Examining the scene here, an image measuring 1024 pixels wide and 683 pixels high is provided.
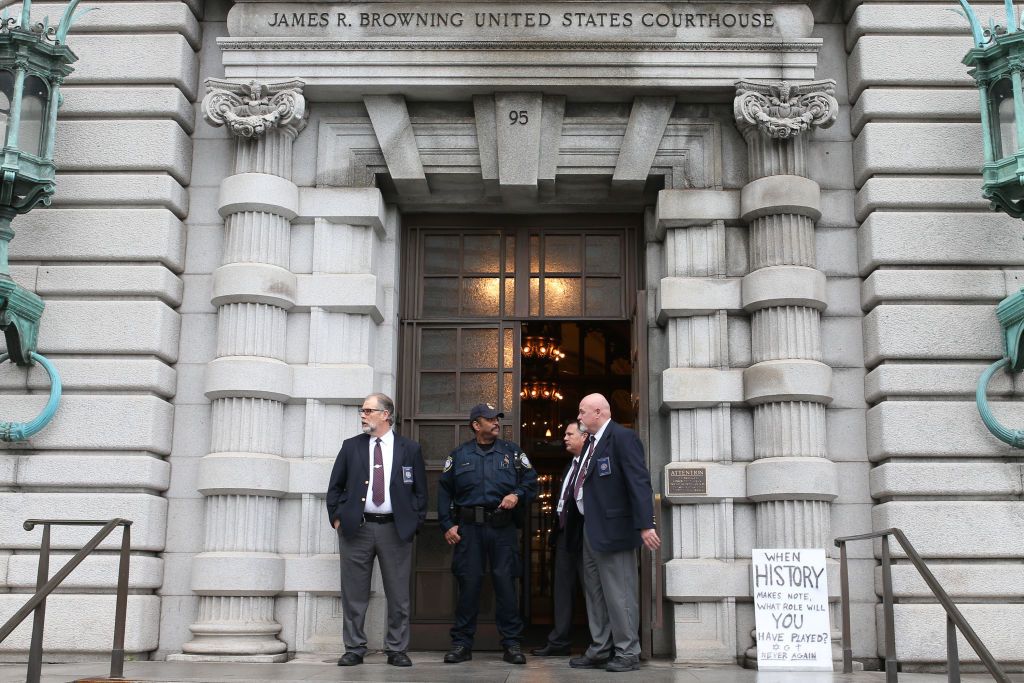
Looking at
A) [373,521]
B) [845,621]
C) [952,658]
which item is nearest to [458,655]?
[373,521]

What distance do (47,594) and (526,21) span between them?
6683 mm

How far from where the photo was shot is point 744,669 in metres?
9.20

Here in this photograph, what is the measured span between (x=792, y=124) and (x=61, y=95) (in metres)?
6.94

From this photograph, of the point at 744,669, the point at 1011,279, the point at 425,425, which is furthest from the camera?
the point at 425,425

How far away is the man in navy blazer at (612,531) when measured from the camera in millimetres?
8758

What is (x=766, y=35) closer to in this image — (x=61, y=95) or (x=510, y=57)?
(x=510, y=57)

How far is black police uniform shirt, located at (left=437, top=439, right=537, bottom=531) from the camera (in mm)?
9891

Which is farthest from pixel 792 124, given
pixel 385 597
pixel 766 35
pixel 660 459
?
pixel 385 597

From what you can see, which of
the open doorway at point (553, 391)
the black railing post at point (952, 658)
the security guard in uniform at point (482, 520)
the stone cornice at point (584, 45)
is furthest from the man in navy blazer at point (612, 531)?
the open doorway at point (553, 391)

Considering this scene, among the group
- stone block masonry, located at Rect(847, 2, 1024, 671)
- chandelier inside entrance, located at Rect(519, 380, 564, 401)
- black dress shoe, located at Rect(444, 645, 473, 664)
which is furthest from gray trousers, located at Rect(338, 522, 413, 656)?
chandelier inside entrance, located at Rect(519, 380, 564, 401)

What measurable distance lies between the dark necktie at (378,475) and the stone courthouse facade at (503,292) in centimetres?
81

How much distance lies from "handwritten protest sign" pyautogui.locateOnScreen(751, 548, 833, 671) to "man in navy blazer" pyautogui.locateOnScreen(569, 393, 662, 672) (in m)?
0.94

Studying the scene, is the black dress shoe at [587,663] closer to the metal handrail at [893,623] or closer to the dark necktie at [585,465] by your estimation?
the dark necktie at [585,465]

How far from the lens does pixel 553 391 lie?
62.5 ft
